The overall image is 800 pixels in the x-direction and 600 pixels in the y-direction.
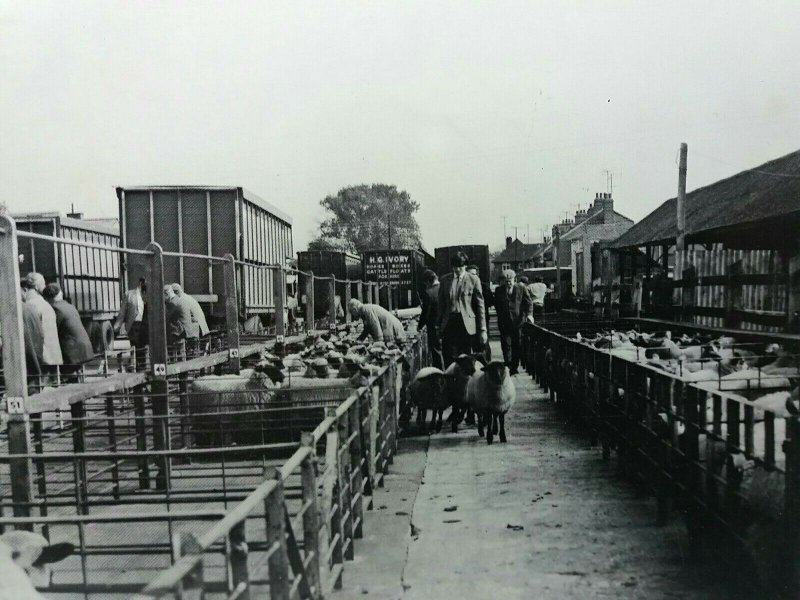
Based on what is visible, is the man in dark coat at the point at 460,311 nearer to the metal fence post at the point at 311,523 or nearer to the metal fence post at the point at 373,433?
the metal fence post at the point at 373,433

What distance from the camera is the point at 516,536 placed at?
533 centimetres

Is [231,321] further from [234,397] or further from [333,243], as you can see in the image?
[333,243]

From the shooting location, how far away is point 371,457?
20.2 feet

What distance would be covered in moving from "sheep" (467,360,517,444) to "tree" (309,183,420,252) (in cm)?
7638

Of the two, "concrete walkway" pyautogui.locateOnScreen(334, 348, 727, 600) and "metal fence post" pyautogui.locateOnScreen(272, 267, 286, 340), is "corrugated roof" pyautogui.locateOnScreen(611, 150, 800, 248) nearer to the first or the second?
"concrete walkway" pyautogui.locateOnScreen(334, 348, 727, 600)

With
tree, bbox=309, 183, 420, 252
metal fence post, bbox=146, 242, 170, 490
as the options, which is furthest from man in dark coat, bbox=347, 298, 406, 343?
tree, bbox=309, 183, 420, 252

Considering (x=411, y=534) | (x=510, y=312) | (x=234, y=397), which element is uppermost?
(x=510, y=312)

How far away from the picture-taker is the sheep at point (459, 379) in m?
8.98

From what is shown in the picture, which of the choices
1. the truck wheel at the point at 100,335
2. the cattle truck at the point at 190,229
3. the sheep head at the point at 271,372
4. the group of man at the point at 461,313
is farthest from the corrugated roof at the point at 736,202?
the truck wheel at the point at 100,335

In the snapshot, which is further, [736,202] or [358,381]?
[736,202]

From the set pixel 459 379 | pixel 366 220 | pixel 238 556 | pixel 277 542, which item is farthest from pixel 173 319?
pixel 366 220

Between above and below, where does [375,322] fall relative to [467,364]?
above

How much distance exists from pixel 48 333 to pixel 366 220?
76207mm

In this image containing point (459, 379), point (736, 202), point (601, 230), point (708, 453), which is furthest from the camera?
point (601, 230)
